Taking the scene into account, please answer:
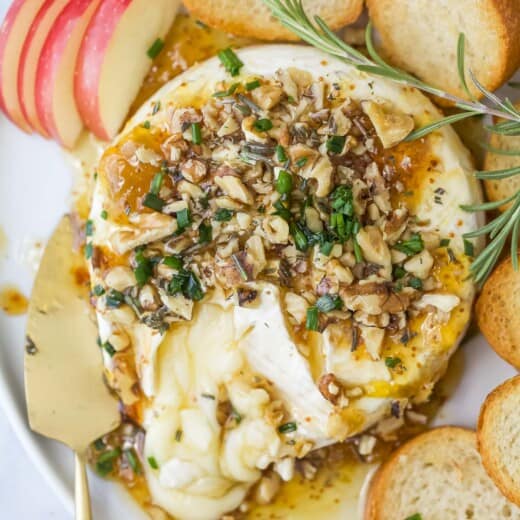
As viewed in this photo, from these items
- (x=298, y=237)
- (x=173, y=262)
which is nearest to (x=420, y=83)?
(x=298, y=237)

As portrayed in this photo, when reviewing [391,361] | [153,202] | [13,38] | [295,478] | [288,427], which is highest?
[13,38]

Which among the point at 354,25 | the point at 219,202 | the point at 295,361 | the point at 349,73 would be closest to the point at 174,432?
the point at 295,361

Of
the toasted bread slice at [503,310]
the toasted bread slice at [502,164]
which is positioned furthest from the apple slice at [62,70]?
the toasted bread slice at [503,310]

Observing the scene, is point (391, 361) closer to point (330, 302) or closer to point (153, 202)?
point (330, 302)

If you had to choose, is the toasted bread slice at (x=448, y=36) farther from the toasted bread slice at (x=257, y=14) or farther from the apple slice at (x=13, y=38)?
the apple slice at (x=13, y=38)

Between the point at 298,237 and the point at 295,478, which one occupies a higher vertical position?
the point at 298,237

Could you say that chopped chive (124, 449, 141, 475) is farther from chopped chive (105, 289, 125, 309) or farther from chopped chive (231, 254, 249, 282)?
chopped chive (231, 254, 249, 282)
